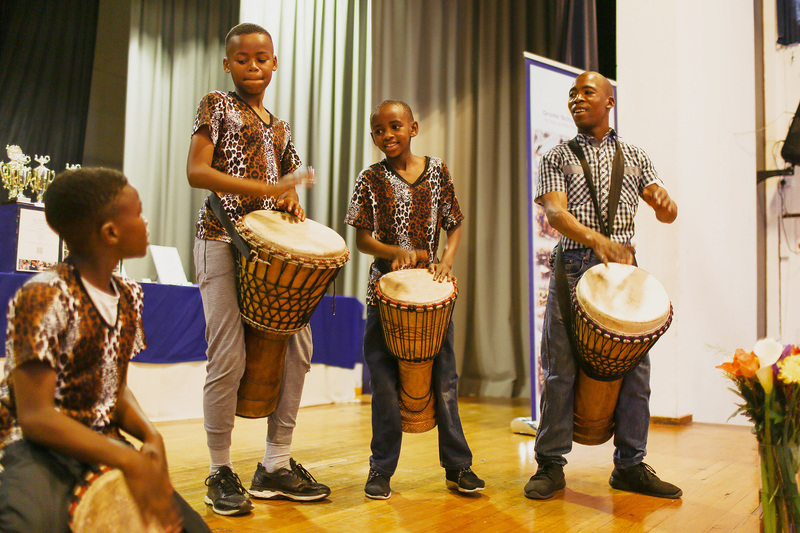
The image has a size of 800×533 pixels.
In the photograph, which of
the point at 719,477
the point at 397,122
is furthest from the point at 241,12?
the point at 719,477

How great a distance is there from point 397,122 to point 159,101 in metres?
3.90

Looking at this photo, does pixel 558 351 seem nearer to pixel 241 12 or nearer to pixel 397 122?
pixel 397 122

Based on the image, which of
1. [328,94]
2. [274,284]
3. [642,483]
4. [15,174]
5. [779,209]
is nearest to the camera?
[274,284]

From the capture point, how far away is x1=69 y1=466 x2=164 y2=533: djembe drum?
3.62ft

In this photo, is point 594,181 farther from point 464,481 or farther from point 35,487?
point 35,487

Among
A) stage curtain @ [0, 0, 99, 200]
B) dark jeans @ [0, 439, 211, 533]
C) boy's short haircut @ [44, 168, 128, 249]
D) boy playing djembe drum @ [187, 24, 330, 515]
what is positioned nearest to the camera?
dark jeans @ [0, 439, 211, 533]

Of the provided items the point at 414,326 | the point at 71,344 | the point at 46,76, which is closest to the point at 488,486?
the point at 414,326

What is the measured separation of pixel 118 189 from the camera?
127cm

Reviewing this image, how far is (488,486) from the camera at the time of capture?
258 centimetres

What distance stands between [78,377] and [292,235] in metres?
0.93

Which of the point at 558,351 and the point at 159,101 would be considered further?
the point at 159,101

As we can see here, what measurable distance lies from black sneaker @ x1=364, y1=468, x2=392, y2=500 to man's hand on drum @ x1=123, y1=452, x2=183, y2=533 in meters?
1.23

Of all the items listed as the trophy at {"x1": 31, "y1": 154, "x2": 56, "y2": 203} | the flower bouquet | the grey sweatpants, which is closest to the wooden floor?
the grey sweatpants

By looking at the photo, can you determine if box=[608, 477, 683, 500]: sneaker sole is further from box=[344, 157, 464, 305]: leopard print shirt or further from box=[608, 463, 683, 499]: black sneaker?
box=[344, 157, 464, 305]: leopard print shirt
